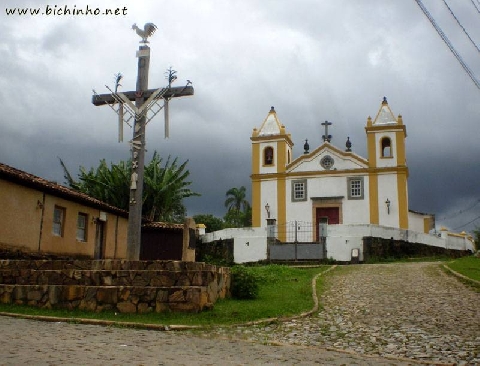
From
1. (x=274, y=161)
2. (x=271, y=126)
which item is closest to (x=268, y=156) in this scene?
(x=274, y=161)

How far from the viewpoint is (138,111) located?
47.2ft

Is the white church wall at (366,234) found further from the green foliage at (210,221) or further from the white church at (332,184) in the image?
the green foliage at (210,221)

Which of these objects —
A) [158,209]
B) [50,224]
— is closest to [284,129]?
[158,209]

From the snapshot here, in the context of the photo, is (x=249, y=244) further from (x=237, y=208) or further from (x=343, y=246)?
(x=237, y=208)

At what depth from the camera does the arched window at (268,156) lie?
33.4 m

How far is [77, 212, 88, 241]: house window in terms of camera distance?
20.0 metres

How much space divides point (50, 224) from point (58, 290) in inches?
295

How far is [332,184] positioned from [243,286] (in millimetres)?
19901

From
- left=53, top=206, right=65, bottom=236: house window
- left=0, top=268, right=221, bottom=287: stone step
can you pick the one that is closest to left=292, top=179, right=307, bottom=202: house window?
left=53, top=206, right=65, bottom=236: house window

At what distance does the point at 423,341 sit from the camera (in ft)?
28.5

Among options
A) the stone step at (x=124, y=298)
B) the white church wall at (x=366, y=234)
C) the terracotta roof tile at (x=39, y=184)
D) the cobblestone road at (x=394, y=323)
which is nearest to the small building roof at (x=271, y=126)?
the white church wall at (x=366, y=234)

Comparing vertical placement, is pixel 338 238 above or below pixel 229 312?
above

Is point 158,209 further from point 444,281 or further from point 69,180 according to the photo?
point 444,281

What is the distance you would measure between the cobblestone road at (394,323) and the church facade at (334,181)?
49.1ft
